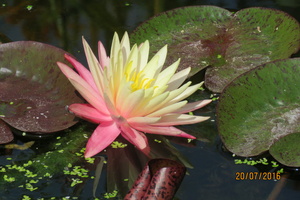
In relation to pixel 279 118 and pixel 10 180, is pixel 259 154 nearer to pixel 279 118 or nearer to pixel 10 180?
pixel 279 118

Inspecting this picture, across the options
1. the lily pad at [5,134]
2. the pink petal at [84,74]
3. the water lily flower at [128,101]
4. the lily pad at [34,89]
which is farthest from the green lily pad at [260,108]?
the lily pad at [5,134]

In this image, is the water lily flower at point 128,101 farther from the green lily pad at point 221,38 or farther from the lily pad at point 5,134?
the green lily pad at point 221,38

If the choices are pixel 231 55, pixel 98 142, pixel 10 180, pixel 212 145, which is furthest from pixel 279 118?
pixel 10 180

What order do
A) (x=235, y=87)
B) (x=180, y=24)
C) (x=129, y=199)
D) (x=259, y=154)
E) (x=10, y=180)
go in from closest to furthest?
(x=129, y=199) < (x=10, y=180) < (x=259, y=154) < (x=235, y=87) < (x=180, y=24)

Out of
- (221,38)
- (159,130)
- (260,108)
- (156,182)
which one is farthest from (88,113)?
(221,38)

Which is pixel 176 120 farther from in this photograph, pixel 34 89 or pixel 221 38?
pixel 221 38

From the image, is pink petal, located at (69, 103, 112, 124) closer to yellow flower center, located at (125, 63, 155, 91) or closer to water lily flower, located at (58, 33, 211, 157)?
water lily flower, located at (58, 33, 211, 157)
